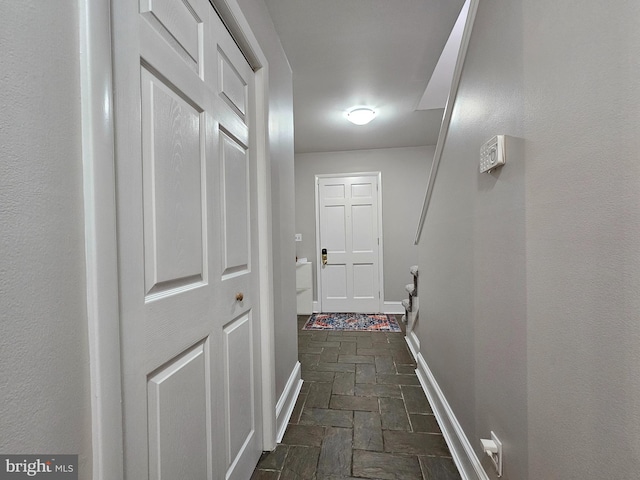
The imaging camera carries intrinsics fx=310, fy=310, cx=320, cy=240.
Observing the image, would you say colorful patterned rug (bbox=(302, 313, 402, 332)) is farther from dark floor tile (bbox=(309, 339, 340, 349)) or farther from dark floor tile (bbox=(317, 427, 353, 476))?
dark floor tile (bbox=(317, 427, 353, 476))

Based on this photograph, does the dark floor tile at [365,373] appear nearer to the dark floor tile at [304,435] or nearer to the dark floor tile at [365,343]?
the dark floor tile at [365,343]

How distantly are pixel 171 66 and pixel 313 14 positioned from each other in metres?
1.51

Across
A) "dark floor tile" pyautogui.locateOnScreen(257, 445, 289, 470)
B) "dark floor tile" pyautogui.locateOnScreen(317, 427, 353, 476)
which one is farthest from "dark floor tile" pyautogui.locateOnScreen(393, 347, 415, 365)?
"dark floor tile" pyautogui.locateOnScreen(257, 445, 289, 470)

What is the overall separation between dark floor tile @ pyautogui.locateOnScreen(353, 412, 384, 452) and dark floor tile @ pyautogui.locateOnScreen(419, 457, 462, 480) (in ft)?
0.76

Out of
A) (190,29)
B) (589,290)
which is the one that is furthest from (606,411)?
(190,29)

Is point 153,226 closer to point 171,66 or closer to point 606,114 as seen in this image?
point 171,66

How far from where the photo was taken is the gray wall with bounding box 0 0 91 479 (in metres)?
0.47

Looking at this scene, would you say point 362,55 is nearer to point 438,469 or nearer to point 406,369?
point 406,369

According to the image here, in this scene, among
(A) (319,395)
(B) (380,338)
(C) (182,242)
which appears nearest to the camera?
(C) (182,242)

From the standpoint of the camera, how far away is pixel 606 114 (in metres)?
0.64

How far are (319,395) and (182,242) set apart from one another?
5.88 feet

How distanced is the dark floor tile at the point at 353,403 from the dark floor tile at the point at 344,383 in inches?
2.9

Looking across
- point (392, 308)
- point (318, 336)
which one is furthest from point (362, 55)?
point (392, 308)

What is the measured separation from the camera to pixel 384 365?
2797mm
